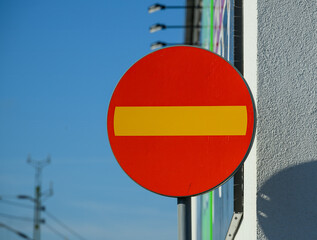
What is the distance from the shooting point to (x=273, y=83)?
128 inches

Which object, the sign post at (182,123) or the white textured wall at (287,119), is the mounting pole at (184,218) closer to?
the sign post at (182,123)

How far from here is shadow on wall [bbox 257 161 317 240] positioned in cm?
309

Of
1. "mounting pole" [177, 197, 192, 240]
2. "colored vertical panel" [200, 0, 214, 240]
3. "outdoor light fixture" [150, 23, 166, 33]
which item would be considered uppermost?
"outdoor light fixture" [150, 23, 166, 33]

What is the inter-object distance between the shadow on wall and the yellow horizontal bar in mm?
429

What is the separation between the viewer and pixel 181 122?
9.50 feet

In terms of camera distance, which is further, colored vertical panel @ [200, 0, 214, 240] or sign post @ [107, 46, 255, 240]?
colored vertical panel @ [200, 0, 214, 240]

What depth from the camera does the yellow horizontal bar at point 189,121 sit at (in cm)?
288

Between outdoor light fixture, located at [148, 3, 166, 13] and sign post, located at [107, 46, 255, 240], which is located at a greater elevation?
outdoor light fixture, located at [148, 3, 166, 13]

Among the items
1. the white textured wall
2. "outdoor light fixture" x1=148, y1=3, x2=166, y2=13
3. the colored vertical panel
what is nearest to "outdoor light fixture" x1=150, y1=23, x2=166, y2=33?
"outdoor light fixture" x1=148, y1=3, x2=166, y2=13

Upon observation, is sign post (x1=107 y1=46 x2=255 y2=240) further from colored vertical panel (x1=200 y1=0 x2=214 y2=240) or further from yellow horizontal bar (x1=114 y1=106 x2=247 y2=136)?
colored vertical panel (x1=200 y1=0 x2=214 y2=240)

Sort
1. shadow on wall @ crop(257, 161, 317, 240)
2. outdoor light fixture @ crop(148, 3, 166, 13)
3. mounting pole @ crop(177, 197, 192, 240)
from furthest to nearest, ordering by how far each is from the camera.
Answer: outdoor light fixture @ crop(148, 3, 166, 13)
shadow on wall @ crop(257, 161, 317, 240)
mounting pole @ crop(177, 197, 192, 240)

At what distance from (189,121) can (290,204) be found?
675 mm

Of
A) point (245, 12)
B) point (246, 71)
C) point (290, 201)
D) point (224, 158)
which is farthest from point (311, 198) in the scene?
point (245, 12)

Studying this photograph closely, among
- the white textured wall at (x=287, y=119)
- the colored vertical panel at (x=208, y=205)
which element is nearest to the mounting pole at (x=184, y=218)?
the white textured wall at (x=287, y=119)
